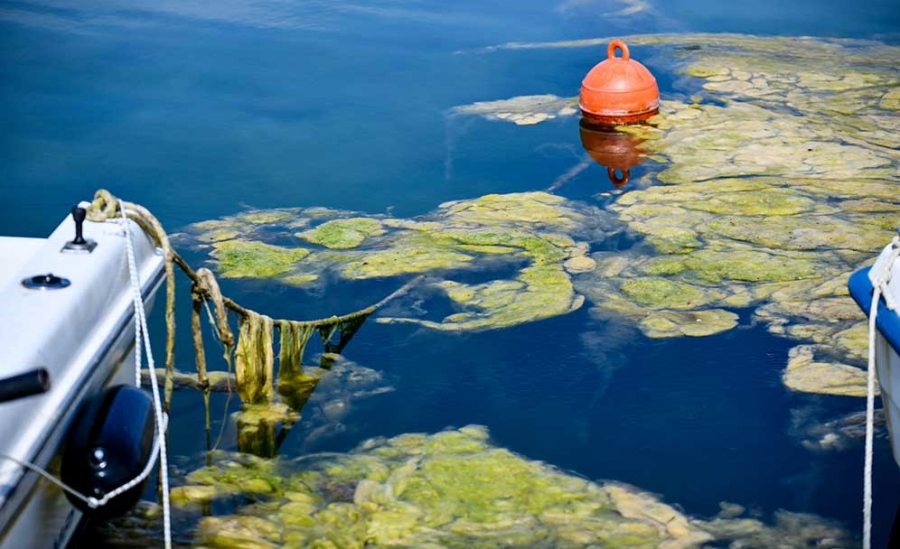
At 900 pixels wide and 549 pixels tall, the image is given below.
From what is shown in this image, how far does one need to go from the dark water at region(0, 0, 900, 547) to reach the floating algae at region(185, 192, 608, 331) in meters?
0.17

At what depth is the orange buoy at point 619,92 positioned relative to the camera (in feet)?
25.7

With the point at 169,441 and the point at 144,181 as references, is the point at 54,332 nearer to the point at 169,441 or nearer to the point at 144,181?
the point at 169,441

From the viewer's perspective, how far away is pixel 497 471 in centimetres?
393

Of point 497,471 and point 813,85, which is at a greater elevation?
point 813,85

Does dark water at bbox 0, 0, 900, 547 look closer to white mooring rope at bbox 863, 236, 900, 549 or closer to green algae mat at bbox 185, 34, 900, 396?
green algae mat at bbox 185, 34, 900, 396

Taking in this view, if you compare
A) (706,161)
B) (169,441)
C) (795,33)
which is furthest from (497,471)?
(795,33)

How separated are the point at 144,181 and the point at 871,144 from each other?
524 centimetres

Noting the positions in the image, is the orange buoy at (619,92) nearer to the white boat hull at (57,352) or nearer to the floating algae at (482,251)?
the floating algae at (482,251)

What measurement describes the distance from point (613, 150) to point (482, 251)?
84.5 inches

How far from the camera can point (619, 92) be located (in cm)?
784

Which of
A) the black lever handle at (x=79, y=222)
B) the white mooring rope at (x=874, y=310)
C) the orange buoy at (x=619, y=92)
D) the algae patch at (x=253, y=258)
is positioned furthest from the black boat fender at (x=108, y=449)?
the orange buoy at (x=619, y=92)

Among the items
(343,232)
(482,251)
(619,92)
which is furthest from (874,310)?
(619,92)

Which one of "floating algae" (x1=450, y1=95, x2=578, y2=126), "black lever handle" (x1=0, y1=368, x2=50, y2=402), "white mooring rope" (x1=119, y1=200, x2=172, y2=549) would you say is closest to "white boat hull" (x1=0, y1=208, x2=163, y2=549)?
"white mooring rope" (x1=119, y1=200, x2=172, y2=549)

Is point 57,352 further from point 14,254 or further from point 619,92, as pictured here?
point 619,92
